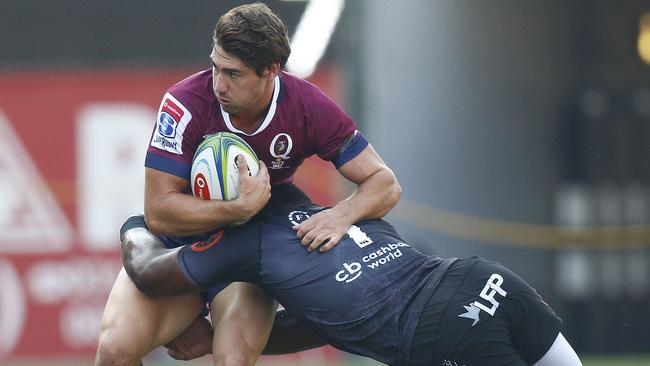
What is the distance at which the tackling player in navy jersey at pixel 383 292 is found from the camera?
19.6ft

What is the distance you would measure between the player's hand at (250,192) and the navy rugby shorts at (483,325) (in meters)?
0.82

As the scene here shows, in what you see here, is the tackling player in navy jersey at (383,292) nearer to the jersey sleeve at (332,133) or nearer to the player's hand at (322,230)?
the player's hand at (322,230)

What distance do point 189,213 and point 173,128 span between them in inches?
14.4

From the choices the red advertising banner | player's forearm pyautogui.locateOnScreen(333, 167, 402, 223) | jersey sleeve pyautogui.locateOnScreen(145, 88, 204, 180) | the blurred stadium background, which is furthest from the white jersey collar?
the red advertising banner

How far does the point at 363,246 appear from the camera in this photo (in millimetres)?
6188

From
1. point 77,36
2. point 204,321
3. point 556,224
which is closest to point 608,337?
point 556,224

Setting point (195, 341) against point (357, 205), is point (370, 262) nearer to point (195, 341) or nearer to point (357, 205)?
point (357, 205)

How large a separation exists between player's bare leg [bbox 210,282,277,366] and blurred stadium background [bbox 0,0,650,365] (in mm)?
5181

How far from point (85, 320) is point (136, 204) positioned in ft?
3.39

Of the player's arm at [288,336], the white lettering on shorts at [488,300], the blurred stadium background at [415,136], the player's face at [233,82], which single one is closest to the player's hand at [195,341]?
the player's arm at [288,336]

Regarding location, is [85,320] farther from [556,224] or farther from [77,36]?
[556,224]

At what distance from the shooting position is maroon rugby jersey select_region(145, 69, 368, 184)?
614cm

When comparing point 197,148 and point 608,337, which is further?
point 608,337

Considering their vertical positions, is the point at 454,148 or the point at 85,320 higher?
the point at 454,148
